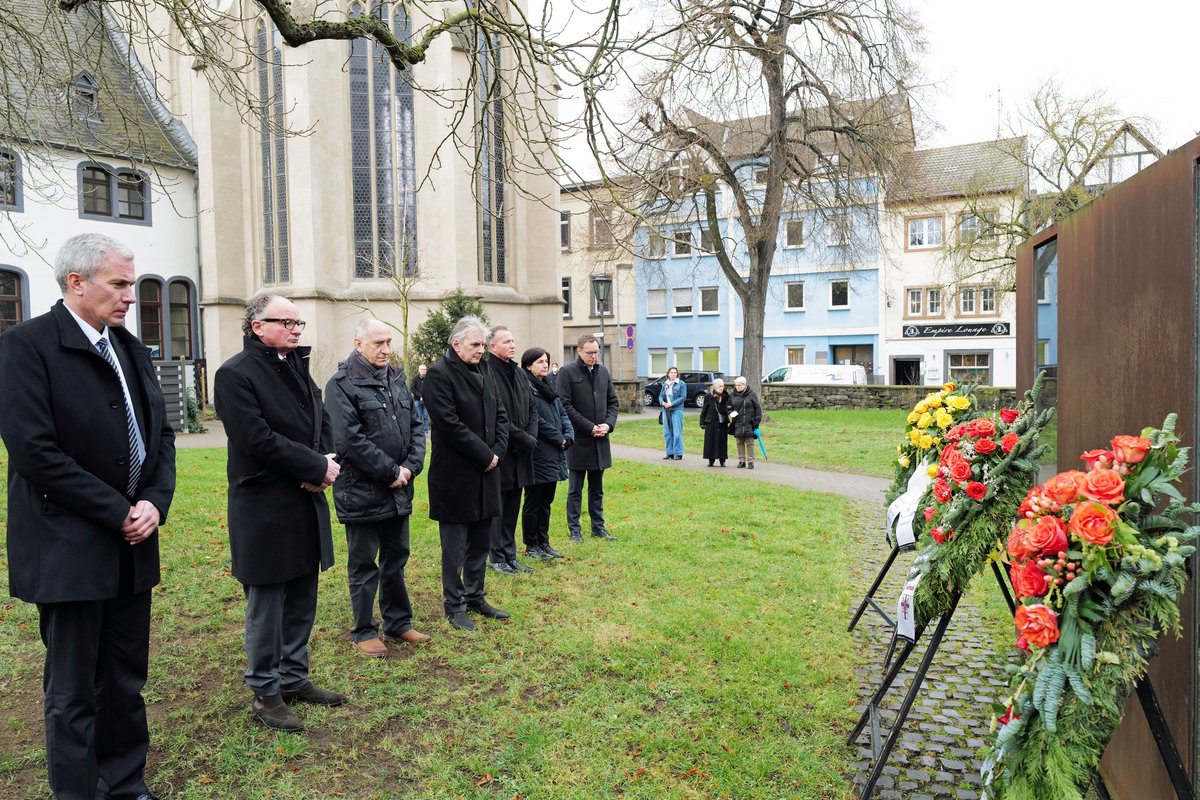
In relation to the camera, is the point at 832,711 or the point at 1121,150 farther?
the point at 1121,150

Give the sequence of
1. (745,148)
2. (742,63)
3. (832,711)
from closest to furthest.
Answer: (832,711)
(742,63)
(745,148)

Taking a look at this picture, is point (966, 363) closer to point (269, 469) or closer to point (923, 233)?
point (923, 233)

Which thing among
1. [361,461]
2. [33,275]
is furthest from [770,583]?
[33,275]

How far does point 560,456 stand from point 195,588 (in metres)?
3.35

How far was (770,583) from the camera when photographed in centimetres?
702

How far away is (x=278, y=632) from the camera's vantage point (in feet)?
14.2

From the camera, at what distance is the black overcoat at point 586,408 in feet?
28.4

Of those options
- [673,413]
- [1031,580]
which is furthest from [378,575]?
[673,413]

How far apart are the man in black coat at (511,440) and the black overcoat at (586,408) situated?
115 centimetres

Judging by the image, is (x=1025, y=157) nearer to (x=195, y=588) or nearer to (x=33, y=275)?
(x=195, y=588)

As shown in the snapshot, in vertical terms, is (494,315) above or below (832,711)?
above

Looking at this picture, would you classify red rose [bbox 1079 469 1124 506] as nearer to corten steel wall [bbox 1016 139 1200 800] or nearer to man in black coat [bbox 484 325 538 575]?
corten steel wall [bbox 1016 139 1200 800]

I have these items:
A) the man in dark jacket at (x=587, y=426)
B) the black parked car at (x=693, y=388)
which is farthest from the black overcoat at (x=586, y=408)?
the black parked car at (x=693, y=388)

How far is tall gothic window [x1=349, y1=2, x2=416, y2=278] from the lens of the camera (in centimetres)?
2730
